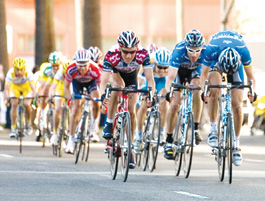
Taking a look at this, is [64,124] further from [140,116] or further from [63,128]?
[140,116]

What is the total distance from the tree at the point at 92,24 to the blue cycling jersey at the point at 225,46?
743 inches

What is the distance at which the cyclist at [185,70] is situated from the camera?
16984mm

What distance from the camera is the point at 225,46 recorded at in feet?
52.9

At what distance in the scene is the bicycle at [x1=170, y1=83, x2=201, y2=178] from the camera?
16.3 m

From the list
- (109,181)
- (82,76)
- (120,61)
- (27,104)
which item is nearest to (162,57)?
(82,76)

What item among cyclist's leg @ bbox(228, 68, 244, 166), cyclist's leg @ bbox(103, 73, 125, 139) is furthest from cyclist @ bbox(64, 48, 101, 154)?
cyclist's leg @ bbox(228, 68, 244, 166)

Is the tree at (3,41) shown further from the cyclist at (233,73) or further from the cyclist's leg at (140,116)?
the cyclist at (233,73)

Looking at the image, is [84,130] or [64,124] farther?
[64,124]

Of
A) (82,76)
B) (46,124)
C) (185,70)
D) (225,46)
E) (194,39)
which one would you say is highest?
(194,39)

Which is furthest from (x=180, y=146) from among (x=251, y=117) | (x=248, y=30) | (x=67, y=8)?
(x=248, y=30)

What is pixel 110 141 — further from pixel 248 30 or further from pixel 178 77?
pixel 248 30

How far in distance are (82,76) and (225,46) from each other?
514cm

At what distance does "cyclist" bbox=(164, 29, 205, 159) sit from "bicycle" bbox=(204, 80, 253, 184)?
110cm

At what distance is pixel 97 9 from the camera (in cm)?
3547
